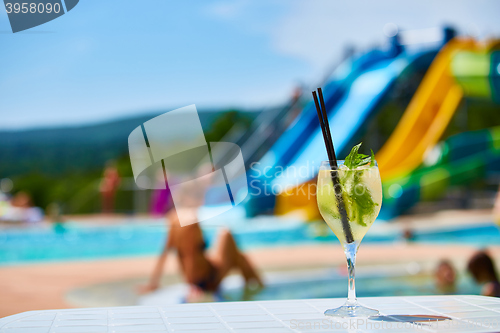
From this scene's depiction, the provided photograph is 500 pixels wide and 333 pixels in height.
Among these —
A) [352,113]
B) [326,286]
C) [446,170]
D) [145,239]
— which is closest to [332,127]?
[352,113]

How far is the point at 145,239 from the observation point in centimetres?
683

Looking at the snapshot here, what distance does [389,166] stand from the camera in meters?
7.49

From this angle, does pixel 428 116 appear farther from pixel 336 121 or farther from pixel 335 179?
pixel 335 179

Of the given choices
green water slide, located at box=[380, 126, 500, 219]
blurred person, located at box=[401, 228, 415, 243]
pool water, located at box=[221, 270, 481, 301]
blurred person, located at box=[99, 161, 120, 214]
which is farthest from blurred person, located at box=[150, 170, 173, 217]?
pool water, located at box=[221, 270, 481, 301]

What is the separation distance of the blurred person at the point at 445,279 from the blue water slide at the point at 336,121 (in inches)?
112

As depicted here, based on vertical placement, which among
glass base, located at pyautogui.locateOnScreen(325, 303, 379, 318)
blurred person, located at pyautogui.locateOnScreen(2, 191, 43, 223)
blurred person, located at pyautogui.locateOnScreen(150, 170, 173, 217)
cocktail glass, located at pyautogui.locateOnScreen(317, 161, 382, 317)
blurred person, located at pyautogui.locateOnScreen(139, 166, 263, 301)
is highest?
cocktail glass, located at pyautogui.locateOnScreen(317, 161, 382, 317)

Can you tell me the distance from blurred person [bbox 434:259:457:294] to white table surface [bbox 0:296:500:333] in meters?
3.11

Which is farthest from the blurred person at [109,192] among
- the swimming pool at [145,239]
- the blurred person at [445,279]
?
the blurred person at [445,279]

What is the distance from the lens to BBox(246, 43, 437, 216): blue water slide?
716cm

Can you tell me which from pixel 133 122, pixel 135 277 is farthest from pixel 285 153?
pixel 133 122

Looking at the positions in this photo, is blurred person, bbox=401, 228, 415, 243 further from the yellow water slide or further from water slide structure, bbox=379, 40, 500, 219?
the yellow water slide

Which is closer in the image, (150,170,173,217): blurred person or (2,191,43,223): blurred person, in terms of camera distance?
(2,191,43,223): blurred person

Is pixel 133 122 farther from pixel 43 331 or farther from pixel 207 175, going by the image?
pixel 43 331

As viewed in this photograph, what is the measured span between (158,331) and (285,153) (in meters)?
6.94
